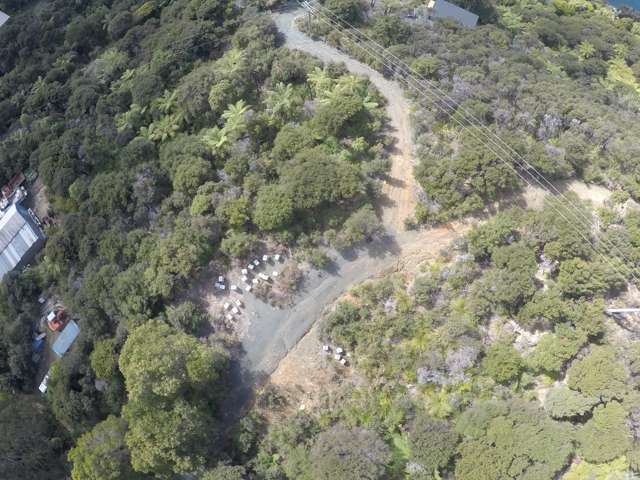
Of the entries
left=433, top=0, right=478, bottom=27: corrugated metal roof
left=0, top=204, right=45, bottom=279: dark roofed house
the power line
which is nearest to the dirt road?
the power line

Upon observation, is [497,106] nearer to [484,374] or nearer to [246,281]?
[484,374]

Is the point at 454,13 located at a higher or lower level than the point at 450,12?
lower

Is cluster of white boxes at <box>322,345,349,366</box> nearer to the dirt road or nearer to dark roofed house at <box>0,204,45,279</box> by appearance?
the dirt road

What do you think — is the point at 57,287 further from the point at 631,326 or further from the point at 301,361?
the point at 631,326

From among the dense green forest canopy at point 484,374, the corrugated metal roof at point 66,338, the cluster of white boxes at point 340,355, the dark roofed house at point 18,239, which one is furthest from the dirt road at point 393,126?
the dark roofed house at point 18,239

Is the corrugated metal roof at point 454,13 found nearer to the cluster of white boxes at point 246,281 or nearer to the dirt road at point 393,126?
the dirt road at point 393,126

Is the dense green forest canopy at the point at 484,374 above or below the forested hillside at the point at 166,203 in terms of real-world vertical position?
below

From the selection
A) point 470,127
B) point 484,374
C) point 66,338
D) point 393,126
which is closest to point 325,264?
point 484,374
